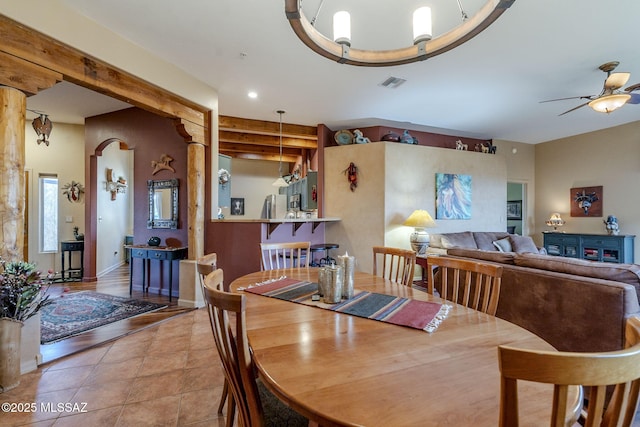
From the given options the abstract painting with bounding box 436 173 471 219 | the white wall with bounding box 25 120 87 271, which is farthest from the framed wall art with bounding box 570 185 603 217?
the white wall with bounding box 25 120 87 271

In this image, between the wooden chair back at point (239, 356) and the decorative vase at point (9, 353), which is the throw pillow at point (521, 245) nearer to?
the wooden chair back at point (239, 356)

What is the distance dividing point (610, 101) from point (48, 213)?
862 centimetres

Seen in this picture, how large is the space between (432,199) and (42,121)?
660 cm

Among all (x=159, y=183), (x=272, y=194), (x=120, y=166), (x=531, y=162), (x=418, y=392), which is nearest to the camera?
(x=418, y=392)

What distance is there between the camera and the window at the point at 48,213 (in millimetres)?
5434

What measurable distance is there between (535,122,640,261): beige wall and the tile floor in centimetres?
752

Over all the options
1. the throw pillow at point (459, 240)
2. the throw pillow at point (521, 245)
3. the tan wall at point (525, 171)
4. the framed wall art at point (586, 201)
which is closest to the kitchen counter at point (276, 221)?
the throw pillow at point (459, 240)

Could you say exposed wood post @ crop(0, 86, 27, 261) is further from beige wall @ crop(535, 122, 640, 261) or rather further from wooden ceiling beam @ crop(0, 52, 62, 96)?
beige wall @ crop(535, 122, 640, 261)

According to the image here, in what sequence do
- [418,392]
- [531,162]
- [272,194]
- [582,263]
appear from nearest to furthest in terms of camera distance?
[418,392] < [582,263] < [531,162] < [272,194]

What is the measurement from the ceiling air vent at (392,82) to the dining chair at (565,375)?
3728mm

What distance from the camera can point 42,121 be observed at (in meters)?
4.54

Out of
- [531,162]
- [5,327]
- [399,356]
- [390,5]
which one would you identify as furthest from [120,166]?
[531,162]

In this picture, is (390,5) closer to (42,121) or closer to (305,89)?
(305,89)

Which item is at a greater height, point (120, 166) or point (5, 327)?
point (120, 166)
